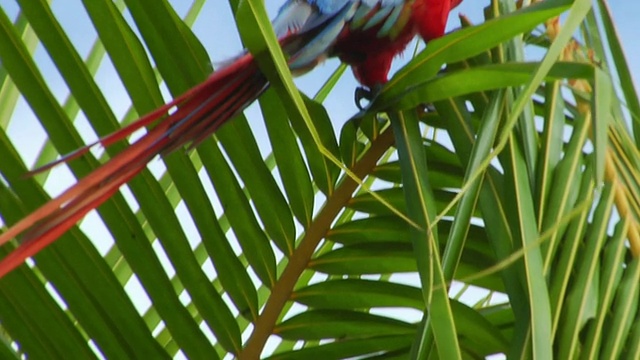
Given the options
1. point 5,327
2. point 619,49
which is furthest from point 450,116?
point 5,327

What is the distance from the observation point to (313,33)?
31.2 inches

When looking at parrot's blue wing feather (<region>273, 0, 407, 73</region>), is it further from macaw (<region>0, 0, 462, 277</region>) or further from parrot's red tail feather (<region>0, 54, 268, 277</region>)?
parrot's red tail feather (<region>0, 54, 268, 277</region>)

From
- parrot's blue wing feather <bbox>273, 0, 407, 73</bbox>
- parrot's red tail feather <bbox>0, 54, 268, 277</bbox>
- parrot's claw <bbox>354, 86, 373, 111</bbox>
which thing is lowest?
parrot's red tail feather <bbox>0, 54, 268, 277</bbox>

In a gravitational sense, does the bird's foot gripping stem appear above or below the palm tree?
above

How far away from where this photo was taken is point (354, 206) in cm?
79

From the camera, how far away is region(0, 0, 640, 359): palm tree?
548mm

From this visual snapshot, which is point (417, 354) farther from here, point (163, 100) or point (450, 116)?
point (163, 100)

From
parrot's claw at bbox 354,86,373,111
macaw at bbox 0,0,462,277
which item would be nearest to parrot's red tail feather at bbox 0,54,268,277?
macaw at bbox 0,0,462,277

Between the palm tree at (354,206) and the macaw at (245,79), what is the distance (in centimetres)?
5

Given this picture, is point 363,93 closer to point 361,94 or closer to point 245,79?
point 361,94

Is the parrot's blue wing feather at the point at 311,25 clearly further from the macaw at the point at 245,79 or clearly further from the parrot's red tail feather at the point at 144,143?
the parrot's red tail feather at the point at 144,143

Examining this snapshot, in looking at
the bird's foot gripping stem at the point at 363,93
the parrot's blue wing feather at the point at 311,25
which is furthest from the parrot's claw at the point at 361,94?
the parrot's blue wing feather at the point at 311,25

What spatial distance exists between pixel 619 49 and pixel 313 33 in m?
0.28

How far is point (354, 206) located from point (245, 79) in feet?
0.60
